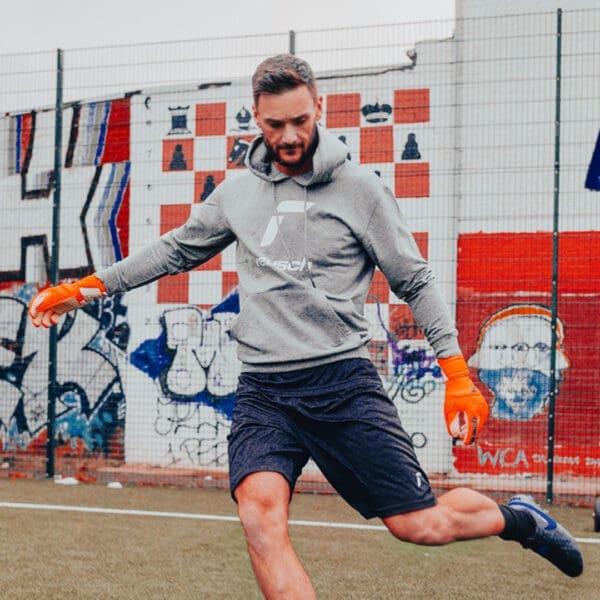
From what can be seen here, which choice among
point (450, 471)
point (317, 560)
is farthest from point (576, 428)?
point (317, 560)

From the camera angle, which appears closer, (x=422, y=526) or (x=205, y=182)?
(x=422, y=526)

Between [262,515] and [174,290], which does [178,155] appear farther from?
[262,515]

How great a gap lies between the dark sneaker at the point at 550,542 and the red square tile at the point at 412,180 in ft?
14.6

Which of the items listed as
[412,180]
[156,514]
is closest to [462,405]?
[156,514]

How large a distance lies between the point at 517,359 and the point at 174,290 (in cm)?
298

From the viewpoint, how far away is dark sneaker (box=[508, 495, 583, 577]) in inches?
132

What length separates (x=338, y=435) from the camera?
9.46ft

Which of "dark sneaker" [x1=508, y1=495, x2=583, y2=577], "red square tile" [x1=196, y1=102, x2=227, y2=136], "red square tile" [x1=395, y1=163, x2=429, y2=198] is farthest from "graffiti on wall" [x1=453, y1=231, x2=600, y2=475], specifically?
"dark sneaker" [x1=508, y1=495, x2=583, y2=577]

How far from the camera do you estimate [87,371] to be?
8508 millimetres

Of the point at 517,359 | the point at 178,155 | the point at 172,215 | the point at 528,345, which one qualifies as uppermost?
the point at 178,155

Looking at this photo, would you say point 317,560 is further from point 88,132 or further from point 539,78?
point 88,132

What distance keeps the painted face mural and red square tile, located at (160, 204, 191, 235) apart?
8.82 ft

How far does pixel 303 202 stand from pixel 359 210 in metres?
0.17

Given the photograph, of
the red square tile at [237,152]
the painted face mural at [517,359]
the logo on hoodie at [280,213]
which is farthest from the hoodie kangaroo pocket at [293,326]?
the red square tile at [237,152]
